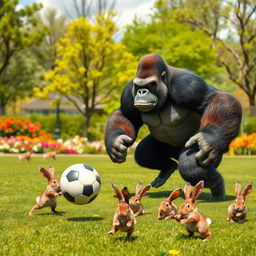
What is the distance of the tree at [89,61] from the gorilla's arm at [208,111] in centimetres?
1876

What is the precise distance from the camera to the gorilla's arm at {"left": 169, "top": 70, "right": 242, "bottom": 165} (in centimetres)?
600

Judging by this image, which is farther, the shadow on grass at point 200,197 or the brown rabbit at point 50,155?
the brown rabbit at point 50,155

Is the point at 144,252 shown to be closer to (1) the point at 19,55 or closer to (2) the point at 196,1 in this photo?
(2) the point at 196,1

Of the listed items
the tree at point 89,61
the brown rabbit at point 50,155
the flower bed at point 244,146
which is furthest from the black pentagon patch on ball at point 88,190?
the tree at point 89,61

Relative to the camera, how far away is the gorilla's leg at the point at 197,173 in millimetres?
6273

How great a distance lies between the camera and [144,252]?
3.73 meters

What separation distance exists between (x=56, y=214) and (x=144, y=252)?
2114 mm

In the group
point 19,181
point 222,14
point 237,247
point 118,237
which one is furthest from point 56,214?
point 222,14

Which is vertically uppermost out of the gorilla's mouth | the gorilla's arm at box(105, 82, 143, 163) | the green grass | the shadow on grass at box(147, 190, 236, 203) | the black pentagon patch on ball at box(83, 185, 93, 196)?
the gorilla's mouth

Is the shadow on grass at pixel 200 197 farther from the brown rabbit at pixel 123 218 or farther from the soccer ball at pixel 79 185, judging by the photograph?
the brown rabbit at pixel 123 218

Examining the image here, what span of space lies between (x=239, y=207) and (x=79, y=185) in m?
1.87

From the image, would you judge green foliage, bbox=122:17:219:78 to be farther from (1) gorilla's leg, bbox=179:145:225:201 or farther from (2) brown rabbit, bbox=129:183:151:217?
(2) brown rabbit, bbox=129:183:151:217

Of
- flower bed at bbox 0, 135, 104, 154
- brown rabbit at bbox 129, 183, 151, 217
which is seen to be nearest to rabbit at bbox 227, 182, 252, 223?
brown rabbit at bbox 129, 183, 151, 217

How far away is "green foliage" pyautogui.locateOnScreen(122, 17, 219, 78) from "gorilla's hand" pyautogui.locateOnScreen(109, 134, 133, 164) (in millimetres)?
24126
